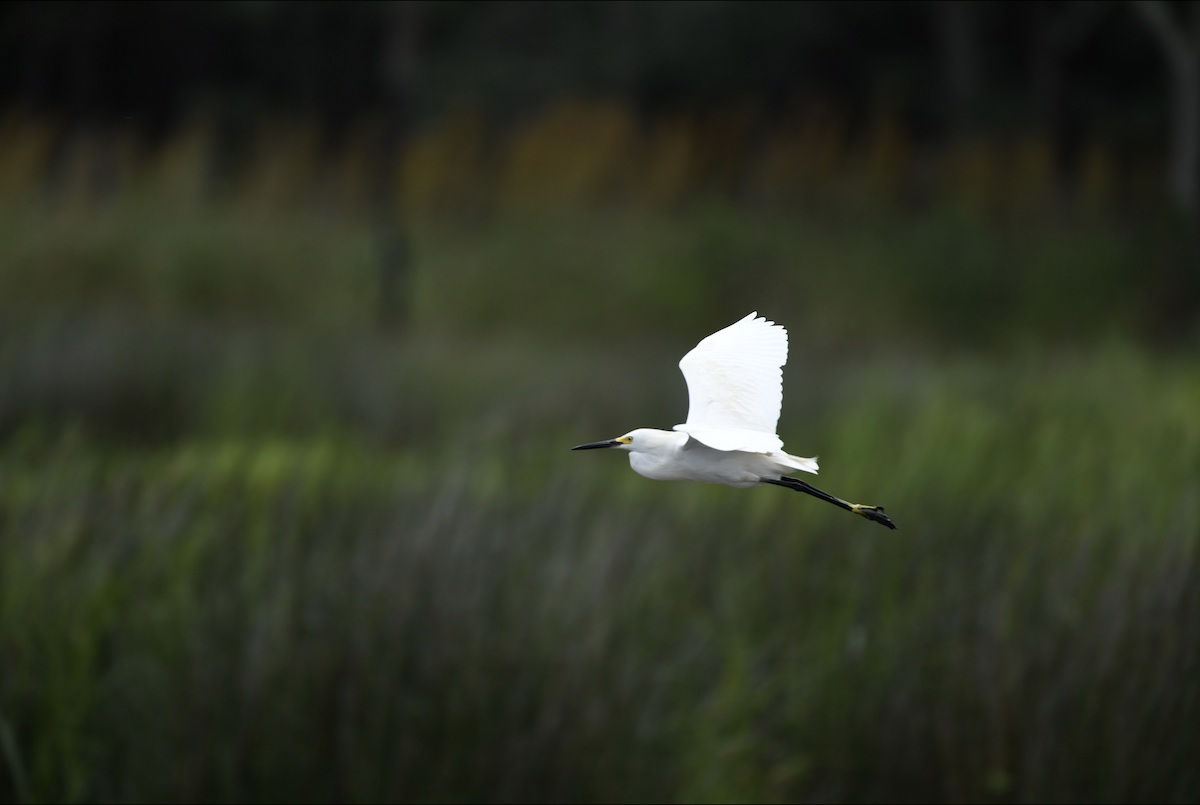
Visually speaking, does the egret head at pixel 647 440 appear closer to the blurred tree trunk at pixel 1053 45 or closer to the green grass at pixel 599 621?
the green grass at pixel 599 621

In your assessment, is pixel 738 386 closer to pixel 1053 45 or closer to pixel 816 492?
pixel 816 492

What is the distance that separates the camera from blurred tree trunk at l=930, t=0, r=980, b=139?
45.6 ft

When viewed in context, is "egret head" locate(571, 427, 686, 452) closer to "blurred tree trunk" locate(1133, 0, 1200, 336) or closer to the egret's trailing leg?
the egret's trailing leg

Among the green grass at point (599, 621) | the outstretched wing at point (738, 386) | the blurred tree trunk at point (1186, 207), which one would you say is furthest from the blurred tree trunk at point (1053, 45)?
the outstretched wing at point (738, 386)

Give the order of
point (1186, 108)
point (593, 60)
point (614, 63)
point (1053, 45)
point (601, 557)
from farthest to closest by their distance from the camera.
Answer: point (593, 60)
point (614, 63)
point (1053, 45)
point (1186, 108)
point (601, 557)

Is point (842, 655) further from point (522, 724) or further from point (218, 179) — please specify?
point (218, 179)

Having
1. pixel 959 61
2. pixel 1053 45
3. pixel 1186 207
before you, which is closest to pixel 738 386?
pixel 1186 207

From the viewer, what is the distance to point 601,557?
347 centimetres

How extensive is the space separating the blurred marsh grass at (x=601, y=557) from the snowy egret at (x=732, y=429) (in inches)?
79.3

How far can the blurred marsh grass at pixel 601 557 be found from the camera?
10.4 feet

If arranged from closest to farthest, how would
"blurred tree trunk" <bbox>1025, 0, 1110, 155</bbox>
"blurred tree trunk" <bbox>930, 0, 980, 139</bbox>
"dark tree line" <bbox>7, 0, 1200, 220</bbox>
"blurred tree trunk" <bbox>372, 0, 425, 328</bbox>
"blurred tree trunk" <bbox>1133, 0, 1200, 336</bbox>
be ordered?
"blurred tree trunk" <bbox>372, 0, 425, 328</bbox>, "blurred tree trunk" <bbox>1133, 0, 1200, 336</bbox>, "blurred tree trunk" <bbox>930, 0, 980, 139</bbox>, "dark tree line" <bbox>7, 0, 1200, 220</bbox>, "blurred tree trunk" <bbox>1025, 0, 1110, 155</bbox>

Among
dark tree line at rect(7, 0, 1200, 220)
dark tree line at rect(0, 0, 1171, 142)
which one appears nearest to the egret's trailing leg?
dark tree line at rect(7, 0, 1200, 220)

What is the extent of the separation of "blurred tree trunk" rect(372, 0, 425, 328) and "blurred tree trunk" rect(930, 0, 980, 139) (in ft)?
23.7

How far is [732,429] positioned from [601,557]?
2.86 m
